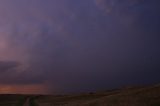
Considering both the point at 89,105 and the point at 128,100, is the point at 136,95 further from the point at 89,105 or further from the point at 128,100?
the point at 89,105

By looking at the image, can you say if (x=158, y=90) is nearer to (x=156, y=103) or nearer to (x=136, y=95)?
(x=136, y=95)

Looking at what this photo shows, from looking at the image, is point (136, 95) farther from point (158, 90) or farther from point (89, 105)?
point (89, 105)

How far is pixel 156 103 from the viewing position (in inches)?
1373

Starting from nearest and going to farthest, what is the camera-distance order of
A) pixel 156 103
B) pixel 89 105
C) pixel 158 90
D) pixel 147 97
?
pixel 156 103 < pixel 147 97 < pixel 158 90 < pixel 89 105

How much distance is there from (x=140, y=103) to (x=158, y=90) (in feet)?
19.7

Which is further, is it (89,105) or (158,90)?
(89,105)

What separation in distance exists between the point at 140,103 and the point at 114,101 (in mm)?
6681

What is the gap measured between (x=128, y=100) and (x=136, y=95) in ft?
8.64

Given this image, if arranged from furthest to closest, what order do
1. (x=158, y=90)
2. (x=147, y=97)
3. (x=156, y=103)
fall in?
(x=158, y=90), (x=147, y=97), (x=156, y=103)

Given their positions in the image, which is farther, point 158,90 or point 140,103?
point 158,90

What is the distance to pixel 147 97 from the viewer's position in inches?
1512

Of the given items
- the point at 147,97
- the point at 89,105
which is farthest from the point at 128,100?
the point at 89,105

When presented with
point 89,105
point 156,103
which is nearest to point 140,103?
point 156,103

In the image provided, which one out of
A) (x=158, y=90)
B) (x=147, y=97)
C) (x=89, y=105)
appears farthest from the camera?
(x=89, y=105)
